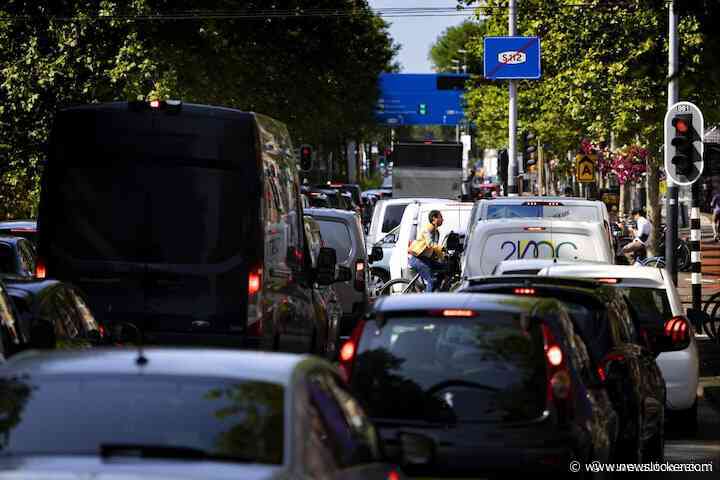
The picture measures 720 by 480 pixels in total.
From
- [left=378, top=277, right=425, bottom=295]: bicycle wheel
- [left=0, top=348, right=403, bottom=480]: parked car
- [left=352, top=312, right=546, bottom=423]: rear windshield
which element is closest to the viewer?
[left=0, top=348, right=403, bottom=480]: parked car

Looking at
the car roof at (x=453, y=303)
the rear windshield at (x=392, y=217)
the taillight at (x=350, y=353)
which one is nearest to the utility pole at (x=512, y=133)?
the rear windshield at (x=392, y=217)

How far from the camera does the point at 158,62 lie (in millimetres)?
42250

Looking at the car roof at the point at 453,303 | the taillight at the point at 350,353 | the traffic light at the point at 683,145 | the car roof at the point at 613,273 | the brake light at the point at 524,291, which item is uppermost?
the traffic light at the point at 683,145

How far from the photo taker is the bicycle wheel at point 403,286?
85.8 ft

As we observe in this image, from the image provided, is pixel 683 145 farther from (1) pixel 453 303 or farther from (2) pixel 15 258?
(1) pixel 453 303

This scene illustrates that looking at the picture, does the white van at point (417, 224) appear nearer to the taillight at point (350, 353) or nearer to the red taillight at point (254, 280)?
the red taillight at point (254, 280)

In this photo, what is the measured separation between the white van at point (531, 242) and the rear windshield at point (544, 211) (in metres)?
2.93

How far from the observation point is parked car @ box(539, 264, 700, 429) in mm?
14344

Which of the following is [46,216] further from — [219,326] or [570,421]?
[570,421]

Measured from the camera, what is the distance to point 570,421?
8.57 m

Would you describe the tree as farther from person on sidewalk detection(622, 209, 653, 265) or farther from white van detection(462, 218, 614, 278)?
white van detection(462, 218, 614, 278)

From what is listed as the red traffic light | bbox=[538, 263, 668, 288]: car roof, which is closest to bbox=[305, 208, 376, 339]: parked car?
the red traffic light

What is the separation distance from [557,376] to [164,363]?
3217mm

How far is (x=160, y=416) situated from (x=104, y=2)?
37.5m
